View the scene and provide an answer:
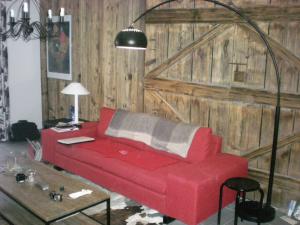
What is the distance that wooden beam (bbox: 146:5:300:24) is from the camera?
3318mm

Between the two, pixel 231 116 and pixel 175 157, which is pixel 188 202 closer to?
pixel 175 157

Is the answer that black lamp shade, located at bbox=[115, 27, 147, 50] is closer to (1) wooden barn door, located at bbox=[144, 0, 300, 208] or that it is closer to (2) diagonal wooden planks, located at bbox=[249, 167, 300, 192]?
(1) wooden barn door, located at bbox=[144, 0, 300, 208]

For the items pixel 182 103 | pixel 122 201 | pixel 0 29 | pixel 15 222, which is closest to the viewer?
pixel 15 222

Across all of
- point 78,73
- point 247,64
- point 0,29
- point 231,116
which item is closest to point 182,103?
point 231,116

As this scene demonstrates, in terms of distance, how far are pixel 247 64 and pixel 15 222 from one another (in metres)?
2.76

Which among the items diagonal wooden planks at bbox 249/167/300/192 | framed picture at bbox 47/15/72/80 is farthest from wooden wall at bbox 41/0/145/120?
diagonal wooden planks at bbox 249/167/300/192

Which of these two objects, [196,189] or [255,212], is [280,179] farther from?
[196,189]

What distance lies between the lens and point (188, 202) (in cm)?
302

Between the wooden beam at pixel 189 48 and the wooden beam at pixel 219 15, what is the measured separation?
0.09 metres

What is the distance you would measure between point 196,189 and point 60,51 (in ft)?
13.2

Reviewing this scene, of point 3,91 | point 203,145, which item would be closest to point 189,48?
point 203,145

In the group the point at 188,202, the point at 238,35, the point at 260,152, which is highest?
the point at 238,35

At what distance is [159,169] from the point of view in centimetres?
348

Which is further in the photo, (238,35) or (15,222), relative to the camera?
(238,35)
